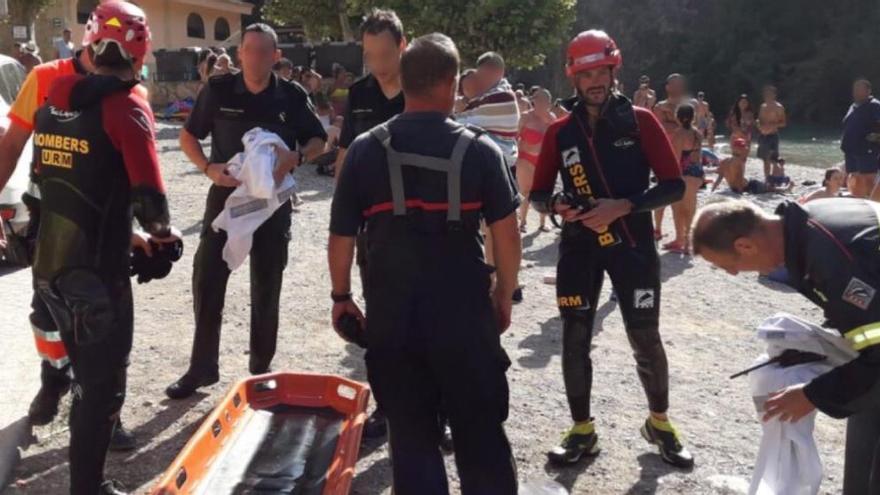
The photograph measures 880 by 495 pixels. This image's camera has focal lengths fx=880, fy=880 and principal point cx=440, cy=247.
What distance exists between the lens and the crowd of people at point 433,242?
317 cm

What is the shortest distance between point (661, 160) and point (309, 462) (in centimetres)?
236

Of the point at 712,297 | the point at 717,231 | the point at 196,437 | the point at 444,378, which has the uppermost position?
the point at 717,231

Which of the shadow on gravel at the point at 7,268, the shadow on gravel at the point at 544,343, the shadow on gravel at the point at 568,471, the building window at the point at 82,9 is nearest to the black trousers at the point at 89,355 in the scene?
the shadow on gravel at the point at 568,471

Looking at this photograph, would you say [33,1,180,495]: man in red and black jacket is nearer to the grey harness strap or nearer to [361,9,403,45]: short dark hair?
the grey harness strap

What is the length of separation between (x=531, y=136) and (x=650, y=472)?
7.12 metres

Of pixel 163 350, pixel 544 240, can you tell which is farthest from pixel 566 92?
pixel 163 350

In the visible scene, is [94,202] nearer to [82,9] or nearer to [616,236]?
[616,236]

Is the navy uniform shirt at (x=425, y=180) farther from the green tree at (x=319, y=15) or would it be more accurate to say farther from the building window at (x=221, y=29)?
the building window at (x=221, y=29)

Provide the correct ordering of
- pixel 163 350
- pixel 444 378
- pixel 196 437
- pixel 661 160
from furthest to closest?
pixel 163 350 < pixel 661 160 < pixel 196 437 < pixel 444 378

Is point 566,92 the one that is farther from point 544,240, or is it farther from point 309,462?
point 309,462

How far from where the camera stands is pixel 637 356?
15.5 feet

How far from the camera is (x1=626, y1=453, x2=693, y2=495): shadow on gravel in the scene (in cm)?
448

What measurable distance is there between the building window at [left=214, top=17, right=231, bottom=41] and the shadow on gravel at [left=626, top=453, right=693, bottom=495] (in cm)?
3944

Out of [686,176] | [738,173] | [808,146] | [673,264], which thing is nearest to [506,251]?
[673,264]
